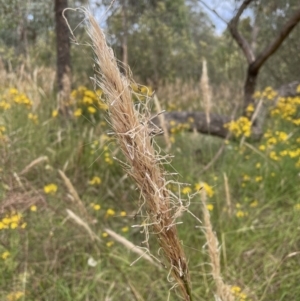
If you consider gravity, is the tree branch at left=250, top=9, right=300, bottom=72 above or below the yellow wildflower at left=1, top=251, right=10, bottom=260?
above

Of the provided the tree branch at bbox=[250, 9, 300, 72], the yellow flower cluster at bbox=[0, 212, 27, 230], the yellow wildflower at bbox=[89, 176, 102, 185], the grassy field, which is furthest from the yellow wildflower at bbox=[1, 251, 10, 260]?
the tree branch at bbox=[250, 9, 300, 72]

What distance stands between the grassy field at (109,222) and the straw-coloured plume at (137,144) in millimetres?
533

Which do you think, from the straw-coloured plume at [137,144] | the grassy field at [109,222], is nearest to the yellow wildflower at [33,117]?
the grassy field at [109,222]

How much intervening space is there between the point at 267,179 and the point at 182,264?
8.25 feet

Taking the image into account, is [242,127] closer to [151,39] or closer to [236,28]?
[236,28]

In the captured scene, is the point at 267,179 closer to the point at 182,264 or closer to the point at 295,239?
the point at 295,239

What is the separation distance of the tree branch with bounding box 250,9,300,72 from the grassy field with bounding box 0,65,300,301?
0.69 metres

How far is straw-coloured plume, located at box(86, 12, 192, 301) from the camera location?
33.1 inches

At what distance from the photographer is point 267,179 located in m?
3.35

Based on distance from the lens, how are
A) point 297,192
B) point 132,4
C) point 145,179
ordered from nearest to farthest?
point 145,179 → point 297,192 → point 132,4

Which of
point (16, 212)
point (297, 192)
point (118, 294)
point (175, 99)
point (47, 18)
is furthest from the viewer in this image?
point (175, 99)

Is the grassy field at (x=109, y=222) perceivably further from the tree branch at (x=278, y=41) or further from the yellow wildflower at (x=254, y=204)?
the tree branch at (x=278, y=41)

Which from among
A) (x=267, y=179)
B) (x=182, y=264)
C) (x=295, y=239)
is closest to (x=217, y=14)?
(x=267, y=179)

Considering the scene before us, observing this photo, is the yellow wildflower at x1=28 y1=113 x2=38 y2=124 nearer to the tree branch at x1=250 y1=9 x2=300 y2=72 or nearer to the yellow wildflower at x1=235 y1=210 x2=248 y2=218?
the yellow wildflower at x1=235 y1=210 x2=248 y2=218
